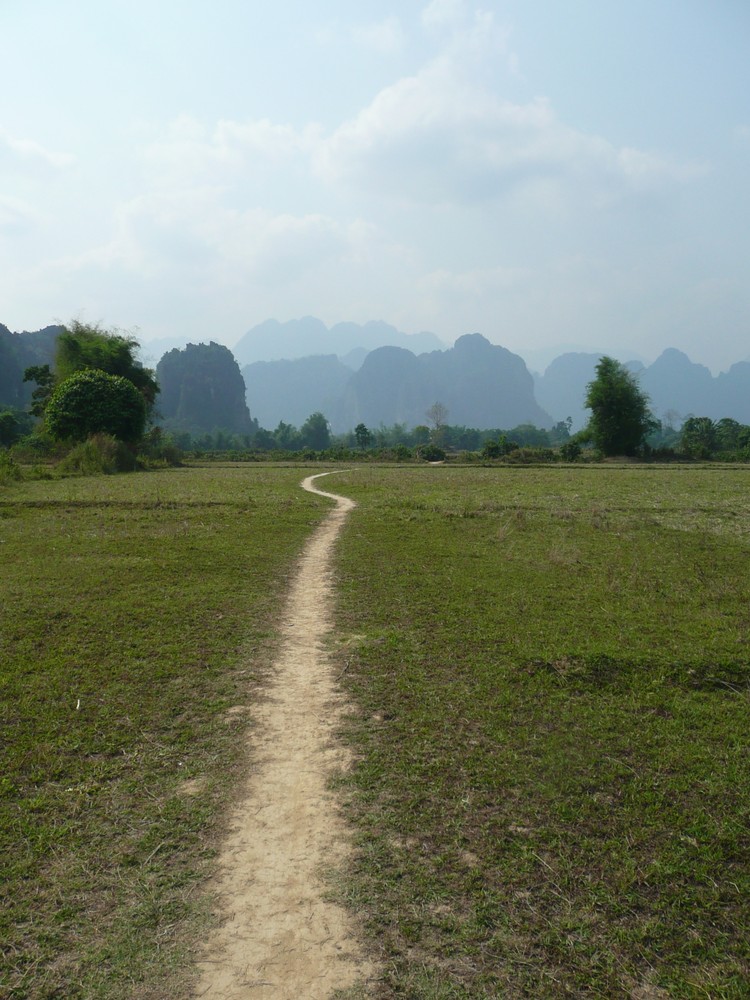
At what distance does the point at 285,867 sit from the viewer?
3.94 metres

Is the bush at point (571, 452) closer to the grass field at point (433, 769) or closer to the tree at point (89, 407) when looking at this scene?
the tree at point (89, 407)

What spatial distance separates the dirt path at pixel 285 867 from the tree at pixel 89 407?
40470mm

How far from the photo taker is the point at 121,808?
4.55m

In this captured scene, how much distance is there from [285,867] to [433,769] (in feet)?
5.22

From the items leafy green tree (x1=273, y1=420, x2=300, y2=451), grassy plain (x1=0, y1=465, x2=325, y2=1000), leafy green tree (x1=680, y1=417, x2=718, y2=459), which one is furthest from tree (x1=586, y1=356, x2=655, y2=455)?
leafy green tree (x1=273, y1=420, x2=300, y2=451)

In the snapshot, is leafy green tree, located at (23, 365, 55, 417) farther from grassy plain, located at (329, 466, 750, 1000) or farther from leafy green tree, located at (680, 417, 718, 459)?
leafy green tree, located at (680, 417, 718, 459)

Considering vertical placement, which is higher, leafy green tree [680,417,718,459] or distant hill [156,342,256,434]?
distant hill [156,342,256,434]

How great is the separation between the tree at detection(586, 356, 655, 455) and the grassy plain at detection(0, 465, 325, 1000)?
64.1 m

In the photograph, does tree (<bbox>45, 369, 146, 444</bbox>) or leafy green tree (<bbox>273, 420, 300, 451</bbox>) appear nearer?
tree (<bbox>45, 369, 146, 444</bbox>)

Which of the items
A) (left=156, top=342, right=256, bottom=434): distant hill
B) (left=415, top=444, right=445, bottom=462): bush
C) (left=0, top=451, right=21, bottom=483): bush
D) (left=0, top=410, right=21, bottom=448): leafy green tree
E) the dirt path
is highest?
(left=156, top=342, right=256, bottom=434): distant hill

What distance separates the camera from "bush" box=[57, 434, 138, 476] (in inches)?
1432

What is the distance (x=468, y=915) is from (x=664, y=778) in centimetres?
235

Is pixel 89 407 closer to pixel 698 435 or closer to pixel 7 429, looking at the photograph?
pixel 7 429

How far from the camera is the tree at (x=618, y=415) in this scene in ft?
225
